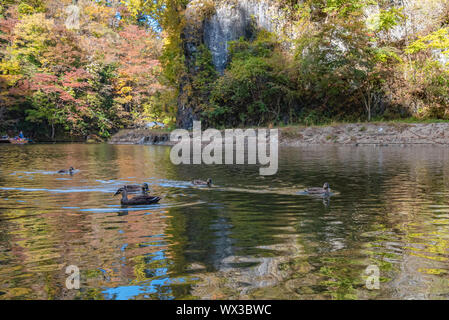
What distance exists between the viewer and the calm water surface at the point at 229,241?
5.09 metres

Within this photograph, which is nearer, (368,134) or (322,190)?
(322,190)

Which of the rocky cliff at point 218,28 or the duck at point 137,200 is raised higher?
the rocky cliff at point 218,28

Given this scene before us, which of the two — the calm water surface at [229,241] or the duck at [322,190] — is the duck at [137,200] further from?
the duck at [322,190]

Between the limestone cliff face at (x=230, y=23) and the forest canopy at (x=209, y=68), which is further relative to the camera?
the limestone cliff face at (x=230, y=23)

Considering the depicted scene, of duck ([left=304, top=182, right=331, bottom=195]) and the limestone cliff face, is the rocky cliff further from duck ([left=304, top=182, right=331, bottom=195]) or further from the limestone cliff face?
duck ([left=304, top=182, right=331, bottom=195])

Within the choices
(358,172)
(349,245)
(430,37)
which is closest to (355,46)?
(430,37)

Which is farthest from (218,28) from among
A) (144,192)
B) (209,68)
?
(144,192)

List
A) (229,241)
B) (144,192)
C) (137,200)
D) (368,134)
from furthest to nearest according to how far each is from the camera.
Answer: (368,134)
(144,192)
(137,200)
(229,241)

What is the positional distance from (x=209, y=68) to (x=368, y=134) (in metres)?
17.8

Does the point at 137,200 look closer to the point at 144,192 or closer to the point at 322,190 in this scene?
the point at 144,192

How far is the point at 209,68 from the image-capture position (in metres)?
43.9

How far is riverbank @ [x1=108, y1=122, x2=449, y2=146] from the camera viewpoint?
30.8m

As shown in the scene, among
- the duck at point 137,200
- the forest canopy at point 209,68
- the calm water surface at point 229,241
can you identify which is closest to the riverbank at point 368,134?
the forest canopy at point 209,68

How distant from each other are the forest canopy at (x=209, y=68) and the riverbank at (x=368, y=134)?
2796mm
